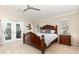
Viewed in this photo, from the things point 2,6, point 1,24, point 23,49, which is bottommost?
point 23,49

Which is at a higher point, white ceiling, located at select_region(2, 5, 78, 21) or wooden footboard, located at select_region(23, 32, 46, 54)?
white ceiling, located at select_region(2, 5, 78, 21)

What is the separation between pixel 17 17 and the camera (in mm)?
1681

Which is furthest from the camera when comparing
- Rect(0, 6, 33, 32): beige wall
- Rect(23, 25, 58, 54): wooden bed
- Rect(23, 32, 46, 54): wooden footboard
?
Rect(23, 32, 46, 54): wooden footboard

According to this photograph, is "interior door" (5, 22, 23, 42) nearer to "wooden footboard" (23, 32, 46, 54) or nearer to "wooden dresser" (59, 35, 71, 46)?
"wooden footboard" (23, 32, 46, 54)

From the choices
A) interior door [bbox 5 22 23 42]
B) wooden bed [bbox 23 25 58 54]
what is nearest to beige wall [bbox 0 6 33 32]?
interior door [bbox 5 22 23 42]

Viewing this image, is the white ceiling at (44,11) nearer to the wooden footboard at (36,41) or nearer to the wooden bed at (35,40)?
the wooden bed at (35,40)

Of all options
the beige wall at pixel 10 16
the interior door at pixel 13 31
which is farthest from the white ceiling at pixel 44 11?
the interior door at pixel 13 31

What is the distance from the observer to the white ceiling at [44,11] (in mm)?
1646

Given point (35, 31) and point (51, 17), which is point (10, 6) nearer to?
point (35, 31)

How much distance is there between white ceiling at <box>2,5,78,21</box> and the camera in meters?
1.65

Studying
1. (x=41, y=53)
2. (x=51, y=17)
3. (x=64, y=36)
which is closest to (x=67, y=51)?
(x=64, y=36)

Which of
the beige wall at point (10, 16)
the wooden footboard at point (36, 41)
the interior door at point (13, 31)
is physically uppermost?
the beige wall at point (10, 16)

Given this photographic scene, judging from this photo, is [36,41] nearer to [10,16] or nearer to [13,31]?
[13,31]
